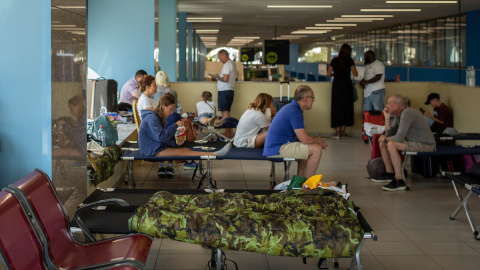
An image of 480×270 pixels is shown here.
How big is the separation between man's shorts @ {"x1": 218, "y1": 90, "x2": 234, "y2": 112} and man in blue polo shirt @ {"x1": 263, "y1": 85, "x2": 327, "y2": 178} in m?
5.78

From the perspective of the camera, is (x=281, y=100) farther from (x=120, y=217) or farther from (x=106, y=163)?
(x=120, y=217)

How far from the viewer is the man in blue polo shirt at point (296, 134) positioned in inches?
277

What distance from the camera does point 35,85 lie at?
4.12 meters

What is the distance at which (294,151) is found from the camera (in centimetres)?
703

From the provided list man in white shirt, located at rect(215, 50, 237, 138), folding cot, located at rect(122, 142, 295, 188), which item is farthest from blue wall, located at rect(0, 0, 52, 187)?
man in white shirt, located at rect(215, 50, 237, 138)

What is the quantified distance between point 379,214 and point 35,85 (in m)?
3.77

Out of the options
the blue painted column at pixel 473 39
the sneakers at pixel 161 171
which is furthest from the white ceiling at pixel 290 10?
the sneakers at pixel 161 171

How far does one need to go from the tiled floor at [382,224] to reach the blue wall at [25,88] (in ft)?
4.11

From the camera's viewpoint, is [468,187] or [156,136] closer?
[468,187]

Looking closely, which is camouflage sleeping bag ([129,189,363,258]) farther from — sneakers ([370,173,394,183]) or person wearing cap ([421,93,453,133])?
person wearing cap ([421,93,453,133])

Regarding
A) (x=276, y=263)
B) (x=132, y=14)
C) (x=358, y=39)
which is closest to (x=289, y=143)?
(x=276, y=263)

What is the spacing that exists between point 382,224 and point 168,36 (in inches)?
347

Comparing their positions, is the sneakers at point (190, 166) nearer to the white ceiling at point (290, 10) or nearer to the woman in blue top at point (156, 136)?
the woman in blue top at point (156, 136)

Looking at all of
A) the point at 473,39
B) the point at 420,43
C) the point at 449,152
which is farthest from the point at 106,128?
the point at 420,43
